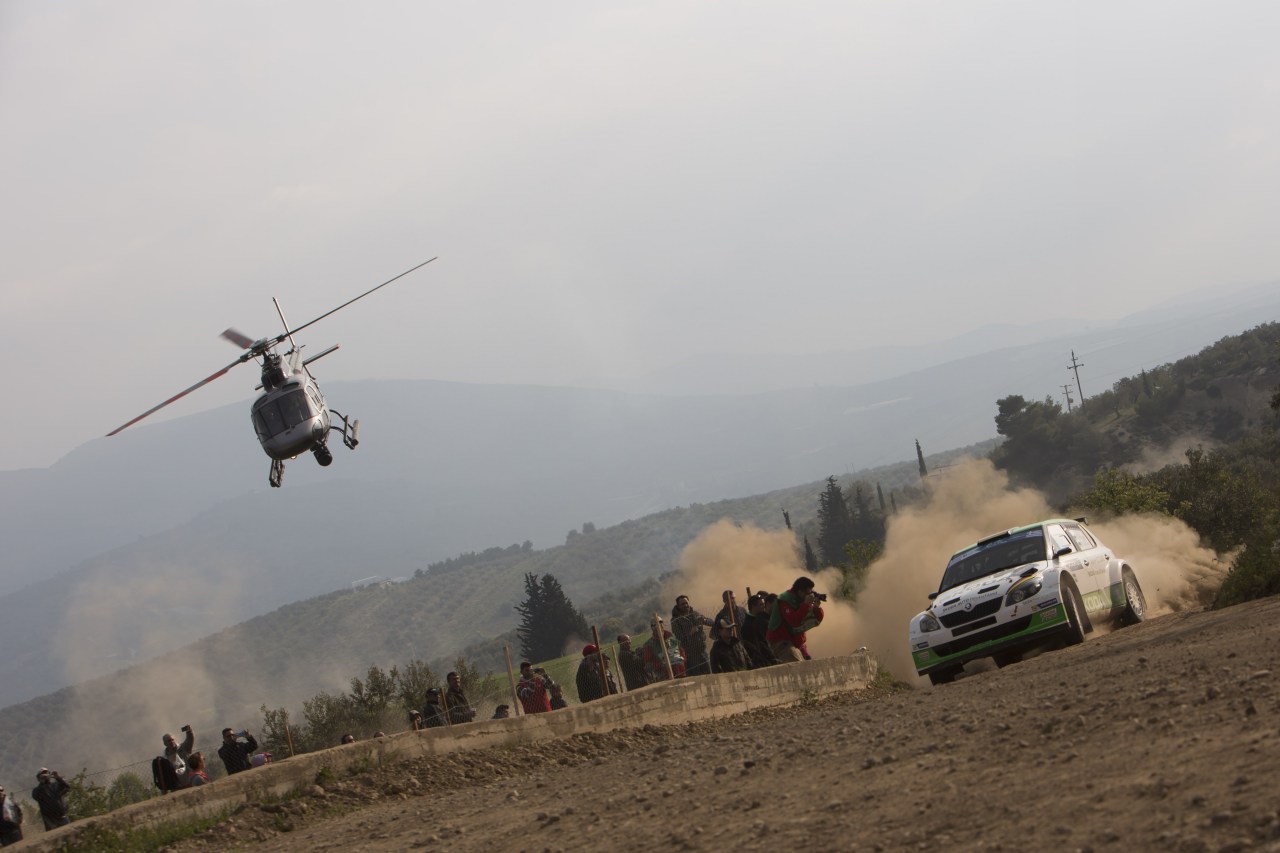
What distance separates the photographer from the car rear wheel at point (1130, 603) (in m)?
17.2

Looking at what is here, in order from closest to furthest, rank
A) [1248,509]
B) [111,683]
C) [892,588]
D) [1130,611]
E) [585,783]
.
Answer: [585,783] → [1130,611] → [892,588] → [1248,509] → [111,683]

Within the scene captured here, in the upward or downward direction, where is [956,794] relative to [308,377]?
downward

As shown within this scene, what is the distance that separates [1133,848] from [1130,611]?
42.4 ft

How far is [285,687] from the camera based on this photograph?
166875 mm

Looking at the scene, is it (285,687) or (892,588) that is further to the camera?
(285,687)

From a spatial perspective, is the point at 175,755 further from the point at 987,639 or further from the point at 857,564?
the point at 857,564

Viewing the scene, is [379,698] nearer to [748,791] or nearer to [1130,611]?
[1130,611]

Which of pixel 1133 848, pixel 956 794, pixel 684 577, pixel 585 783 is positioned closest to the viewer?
pixel 1133 848

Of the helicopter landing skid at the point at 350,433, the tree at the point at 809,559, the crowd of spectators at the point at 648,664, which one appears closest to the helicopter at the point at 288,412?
the helicopter landing skid at the point at 350,433

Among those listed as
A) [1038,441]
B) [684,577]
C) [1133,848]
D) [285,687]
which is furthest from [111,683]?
[1133,848]

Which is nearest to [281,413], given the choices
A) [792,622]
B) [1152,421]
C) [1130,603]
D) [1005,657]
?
[792,622]

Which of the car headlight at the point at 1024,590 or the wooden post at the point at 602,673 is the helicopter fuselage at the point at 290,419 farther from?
the car headlight at the point at 1024,590

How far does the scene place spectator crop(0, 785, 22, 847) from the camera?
14570mm

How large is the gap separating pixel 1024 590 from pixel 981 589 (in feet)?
1.60
